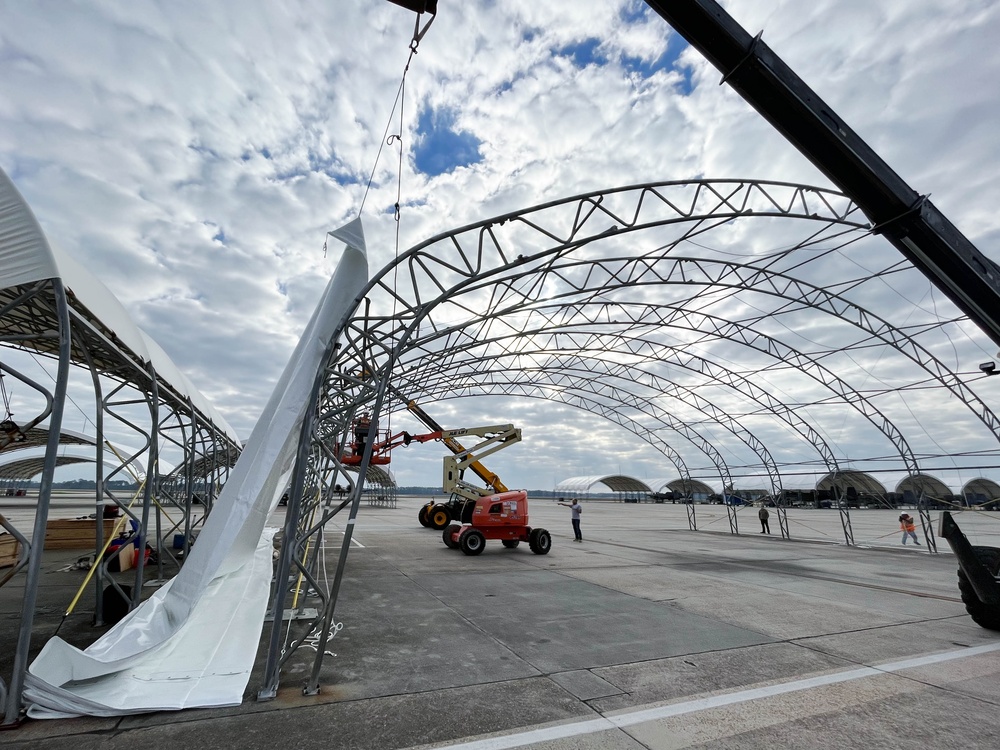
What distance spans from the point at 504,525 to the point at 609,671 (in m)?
11.5

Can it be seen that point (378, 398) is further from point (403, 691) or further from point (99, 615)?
point (99, 615)

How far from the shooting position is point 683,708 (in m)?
5.00

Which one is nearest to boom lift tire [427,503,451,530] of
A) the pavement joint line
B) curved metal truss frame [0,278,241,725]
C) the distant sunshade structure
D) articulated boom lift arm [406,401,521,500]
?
articulated boom lift arm [406,401,521,500]

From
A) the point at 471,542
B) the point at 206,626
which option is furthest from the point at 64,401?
the point at 471,542

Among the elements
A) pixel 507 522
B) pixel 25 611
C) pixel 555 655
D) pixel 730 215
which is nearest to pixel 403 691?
pixel 555 655

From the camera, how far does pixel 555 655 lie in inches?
257

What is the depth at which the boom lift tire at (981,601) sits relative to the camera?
809 centimetres

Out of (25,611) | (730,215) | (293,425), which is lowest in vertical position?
(25,611)

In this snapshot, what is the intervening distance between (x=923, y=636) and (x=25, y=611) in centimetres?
1161

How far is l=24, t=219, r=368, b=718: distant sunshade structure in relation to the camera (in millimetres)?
4789

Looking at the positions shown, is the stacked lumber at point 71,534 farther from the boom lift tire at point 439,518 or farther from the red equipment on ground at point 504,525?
the boom lift tire at point 439,518

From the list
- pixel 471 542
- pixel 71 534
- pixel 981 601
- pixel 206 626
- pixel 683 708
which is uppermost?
pixel 471 542

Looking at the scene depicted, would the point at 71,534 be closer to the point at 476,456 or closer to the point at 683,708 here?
the point at 476,456

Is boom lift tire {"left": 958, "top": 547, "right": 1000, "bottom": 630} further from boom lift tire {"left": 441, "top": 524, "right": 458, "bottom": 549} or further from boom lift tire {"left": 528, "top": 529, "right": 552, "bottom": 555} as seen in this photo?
boom lift tire {"left": 441, "top": 524, "right": 458, "bottom": 549}
